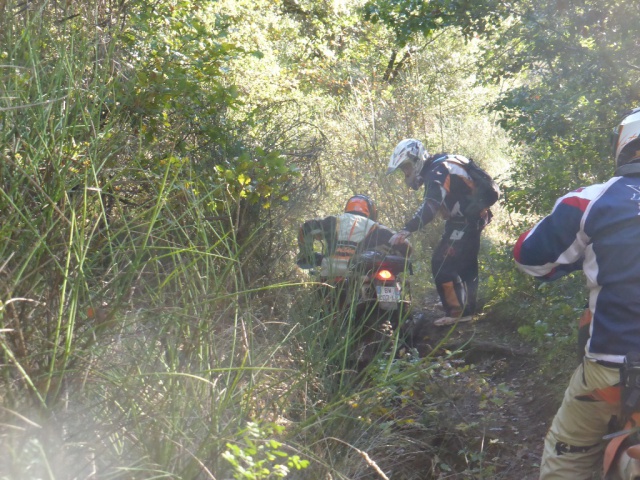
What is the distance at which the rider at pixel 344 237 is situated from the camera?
580cm

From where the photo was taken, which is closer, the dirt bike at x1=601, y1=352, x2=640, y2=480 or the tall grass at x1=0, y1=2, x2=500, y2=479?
the tall grass at x1=0, y1=2, x2=500, y2=479

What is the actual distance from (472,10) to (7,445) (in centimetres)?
624

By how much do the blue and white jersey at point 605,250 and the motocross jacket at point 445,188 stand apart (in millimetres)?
4192

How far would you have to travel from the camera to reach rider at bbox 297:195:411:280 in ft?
19.0

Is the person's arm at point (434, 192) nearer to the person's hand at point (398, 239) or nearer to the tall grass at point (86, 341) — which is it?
the person's hand at point (398, 239)

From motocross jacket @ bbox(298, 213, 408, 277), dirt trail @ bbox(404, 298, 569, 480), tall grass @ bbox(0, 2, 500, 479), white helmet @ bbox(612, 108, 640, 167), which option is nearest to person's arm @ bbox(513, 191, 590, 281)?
white helmet @ bbox(612, 108, 640, 167)

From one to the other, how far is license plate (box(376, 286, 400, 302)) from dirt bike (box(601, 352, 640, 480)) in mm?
3361

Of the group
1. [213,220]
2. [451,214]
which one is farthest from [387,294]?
[213,220]

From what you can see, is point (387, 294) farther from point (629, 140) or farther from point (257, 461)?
point (257, 461)

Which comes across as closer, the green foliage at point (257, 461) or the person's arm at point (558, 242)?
the green foliage at point (257, 461)

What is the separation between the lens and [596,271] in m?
3.40

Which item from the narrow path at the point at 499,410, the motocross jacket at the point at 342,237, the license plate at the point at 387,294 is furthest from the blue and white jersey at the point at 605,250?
the license plate at the point at 387,294

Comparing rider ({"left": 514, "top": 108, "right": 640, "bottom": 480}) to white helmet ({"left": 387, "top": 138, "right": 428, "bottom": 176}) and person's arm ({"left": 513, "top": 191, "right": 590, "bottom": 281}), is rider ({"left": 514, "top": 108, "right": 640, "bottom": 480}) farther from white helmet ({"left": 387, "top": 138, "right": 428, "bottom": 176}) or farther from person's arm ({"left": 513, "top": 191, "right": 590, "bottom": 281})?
white helmet ({"left": 387, "top": 138, "right": 428, "bottom": 176})

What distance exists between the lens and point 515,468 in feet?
15.6
